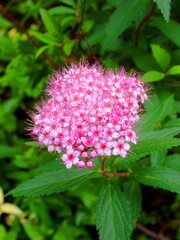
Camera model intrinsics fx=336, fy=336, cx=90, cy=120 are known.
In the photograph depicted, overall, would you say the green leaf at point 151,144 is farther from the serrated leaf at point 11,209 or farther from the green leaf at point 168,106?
the serrated leaf at point 11,209

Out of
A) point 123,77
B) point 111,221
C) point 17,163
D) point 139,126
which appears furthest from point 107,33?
point 17,163

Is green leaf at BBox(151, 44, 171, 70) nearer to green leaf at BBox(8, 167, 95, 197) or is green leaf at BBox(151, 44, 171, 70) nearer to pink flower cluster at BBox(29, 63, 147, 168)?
pink flower cluster at BBox(29, 63, 147, 168)

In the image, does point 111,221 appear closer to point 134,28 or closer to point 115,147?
point 115,147

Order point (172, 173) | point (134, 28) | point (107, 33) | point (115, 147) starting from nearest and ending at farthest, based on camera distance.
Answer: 1. point (115, 147)
2. point (172, 173)
3. point (107, 33)
4. point (134, 28)

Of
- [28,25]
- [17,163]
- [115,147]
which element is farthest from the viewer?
[28,25]

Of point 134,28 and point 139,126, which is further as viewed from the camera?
point 134,28

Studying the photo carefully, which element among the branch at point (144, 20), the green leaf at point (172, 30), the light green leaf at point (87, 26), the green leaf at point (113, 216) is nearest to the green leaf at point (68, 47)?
the light green leaf at point (87, 26)

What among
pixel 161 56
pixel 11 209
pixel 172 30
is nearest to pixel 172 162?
pixel 161 56
